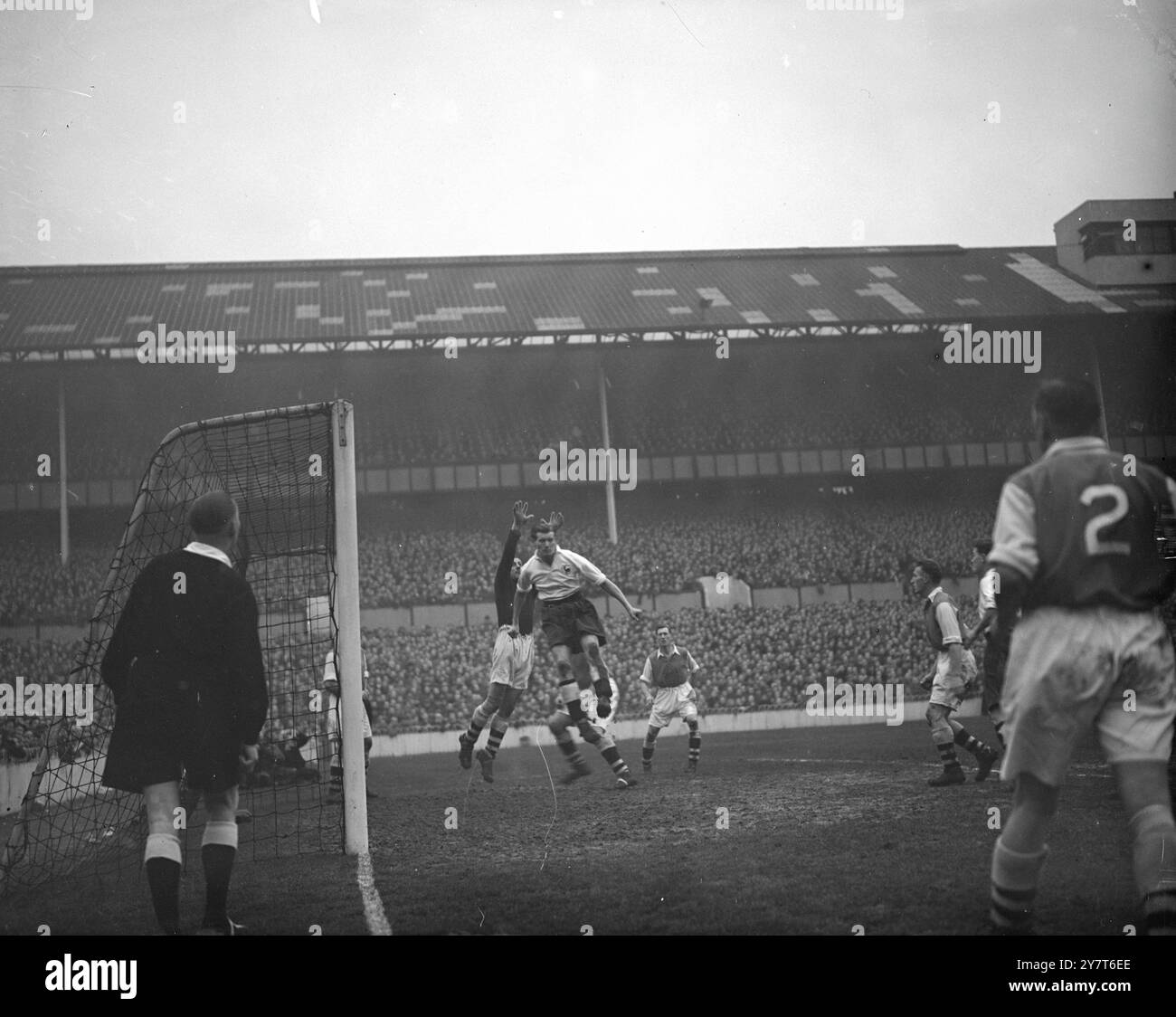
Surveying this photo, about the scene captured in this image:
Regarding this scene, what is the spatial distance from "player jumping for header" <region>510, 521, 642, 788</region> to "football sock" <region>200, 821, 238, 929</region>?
4.36 metres

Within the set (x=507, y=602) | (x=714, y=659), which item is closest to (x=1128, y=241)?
(x=507, y=602)

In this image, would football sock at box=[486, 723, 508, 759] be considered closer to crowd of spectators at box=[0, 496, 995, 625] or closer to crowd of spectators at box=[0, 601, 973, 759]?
crowd of spectators at box=[0, 601, 973, 759]

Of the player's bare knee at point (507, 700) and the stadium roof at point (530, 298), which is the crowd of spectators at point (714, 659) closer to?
the stadium roof at point (530, 298)

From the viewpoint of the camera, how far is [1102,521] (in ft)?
13.6

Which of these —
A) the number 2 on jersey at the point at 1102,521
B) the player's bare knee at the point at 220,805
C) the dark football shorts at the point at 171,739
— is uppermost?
the number 2 on jersey at the point at 1102,521

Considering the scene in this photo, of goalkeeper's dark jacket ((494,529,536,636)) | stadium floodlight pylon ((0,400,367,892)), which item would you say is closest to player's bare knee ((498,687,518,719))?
goalkeeper's dark jacket ((494,529,536,636))

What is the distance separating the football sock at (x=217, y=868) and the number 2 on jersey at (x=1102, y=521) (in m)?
4.12

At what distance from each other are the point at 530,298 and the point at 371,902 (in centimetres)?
1779

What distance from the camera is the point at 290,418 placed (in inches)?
285

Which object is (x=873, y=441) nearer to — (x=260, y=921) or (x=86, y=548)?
(x=86, y=548)

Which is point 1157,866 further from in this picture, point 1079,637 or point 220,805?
point 220,805

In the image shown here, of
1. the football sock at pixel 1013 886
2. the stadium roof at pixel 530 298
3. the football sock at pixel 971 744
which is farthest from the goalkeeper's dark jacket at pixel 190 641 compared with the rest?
the stadium roof at pixel 530 298

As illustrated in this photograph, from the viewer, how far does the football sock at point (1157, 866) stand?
3908mm

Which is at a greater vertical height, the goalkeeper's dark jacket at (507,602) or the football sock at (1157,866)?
the goalkeeper's dark jacket at (507,602)
